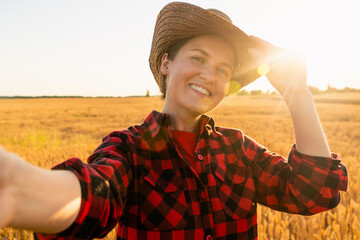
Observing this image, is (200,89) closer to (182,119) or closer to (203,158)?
(182,119)

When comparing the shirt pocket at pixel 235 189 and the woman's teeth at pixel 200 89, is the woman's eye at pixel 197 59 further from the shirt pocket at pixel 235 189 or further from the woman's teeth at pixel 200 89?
the shirt pocket at pixel 235 189

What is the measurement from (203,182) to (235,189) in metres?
0.18

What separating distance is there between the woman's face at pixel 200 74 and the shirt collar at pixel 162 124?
0.26 ft

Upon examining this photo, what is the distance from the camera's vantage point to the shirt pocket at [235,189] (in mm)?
1332

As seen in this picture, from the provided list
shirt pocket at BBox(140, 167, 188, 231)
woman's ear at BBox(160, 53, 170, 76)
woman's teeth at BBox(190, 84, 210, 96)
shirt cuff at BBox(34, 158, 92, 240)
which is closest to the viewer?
shirt cuff at BBox(34, 158, 92, 240)

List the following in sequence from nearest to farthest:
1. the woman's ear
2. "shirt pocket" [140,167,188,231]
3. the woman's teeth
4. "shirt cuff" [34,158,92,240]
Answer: "shirt cuff" [34,158,92,240] < "shirt pocket" [140,167,188,231] < the woman's teeth < the woman's ear

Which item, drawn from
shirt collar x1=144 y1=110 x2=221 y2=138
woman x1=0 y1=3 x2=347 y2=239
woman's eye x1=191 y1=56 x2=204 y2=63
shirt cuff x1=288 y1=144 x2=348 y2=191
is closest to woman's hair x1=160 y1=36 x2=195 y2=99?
woman x1=0 y1=3 x2=347 y2=239

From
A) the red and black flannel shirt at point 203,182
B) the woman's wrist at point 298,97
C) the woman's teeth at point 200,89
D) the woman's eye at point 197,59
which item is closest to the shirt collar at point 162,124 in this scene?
the red and black flannel shirt at point 203,182

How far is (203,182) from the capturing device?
131 cm

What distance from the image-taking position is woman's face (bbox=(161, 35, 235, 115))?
1438 millimetres

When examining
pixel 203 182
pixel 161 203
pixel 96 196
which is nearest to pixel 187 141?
pixel 203 182

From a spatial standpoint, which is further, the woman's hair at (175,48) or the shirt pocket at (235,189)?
the woman's hair at (175,48)

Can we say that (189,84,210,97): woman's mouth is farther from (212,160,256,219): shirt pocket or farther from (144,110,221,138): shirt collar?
(212,160,256,219): shirt pocket

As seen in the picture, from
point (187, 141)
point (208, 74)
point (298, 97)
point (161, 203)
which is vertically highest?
point (208, 74)
